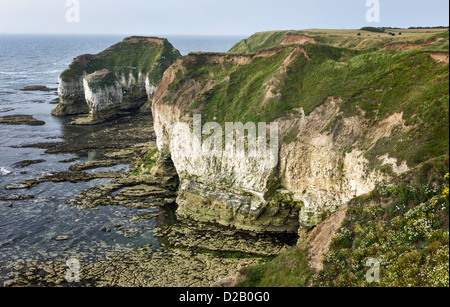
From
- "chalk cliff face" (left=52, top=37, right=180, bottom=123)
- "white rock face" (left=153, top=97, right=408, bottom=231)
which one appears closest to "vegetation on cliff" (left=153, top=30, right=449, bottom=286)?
"white rock face" (left=153, top=97, right=408, bottom=231)

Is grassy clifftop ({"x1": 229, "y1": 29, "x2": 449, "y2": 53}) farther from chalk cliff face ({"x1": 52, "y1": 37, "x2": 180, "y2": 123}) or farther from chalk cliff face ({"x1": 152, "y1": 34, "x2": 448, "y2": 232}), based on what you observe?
chalk cliff face ({"x1": 52, "y1": 37, "x2": 180, "y2": 123})

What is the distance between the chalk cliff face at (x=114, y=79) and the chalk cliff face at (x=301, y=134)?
43.6 m

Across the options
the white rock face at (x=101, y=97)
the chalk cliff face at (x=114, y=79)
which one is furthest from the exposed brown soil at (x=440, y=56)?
the white rock face at (x=101, y=97)

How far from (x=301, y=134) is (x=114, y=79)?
69848mm

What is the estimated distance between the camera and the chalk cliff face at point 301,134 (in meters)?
31.1

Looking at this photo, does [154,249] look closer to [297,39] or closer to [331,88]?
[331,88]

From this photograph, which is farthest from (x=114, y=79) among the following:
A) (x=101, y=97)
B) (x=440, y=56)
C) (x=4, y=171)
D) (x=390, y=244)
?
(x=390, y=244)

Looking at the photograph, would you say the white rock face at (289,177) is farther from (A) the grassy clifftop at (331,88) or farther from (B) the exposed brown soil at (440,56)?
(B) the exposed brown soil at (440,56)

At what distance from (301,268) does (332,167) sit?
44.1 ft

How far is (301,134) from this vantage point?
36.9m

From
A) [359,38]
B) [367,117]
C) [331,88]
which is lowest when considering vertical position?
[367,117]

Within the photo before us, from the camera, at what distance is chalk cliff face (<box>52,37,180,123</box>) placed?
87.9 m

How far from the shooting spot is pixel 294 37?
254 feet

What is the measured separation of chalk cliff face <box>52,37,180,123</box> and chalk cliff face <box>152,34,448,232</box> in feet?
143
